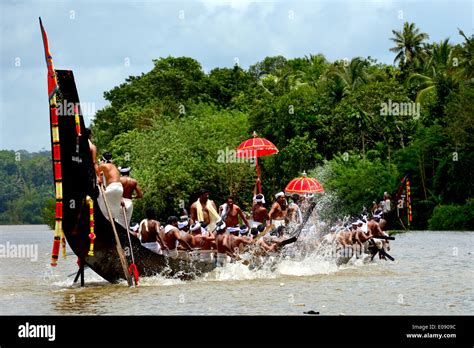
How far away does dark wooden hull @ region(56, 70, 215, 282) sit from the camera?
1614 centimetres

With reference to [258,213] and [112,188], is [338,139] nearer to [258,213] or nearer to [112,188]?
[258,213]

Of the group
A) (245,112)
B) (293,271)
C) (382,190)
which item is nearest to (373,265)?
(293,271)

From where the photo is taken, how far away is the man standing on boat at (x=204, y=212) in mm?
20922

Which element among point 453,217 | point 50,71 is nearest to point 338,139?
point 453,217

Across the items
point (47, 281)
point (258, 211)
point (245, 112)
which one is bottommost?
point (47, 281)

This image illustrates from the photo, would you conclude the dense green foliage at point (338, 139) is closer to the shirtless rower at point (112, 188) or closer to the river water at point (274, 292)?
the river water at point (274, 292)

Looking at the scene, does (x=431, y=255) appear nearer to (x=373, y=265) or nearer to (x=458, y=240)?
(x=373, y=265)

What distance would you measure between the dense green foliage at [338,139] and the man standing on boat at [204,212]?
23.7m

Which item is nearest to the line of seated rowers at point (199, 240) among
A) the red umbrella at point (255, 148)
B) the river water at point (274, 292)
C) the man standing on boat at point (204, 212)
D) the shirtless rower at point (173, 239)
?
the shirtless rower at point (173, 239)

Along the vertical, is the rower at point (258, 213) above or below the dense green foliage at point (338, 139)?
below

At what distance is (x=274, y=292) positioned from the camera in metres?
17.0

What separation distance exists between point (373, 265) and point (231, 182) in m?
29.1
